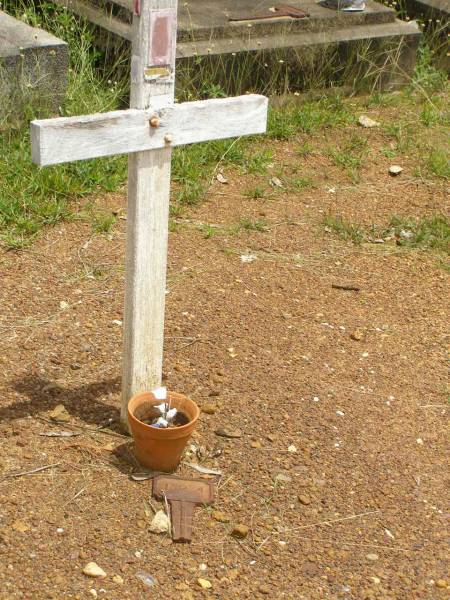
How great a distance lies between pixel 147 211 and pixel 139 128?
28 centimetres

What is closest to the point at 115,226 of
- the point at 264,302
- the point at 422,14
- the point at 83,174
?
the point at 83,174

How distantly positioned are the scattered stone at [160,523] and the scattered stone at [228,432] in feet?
1.54

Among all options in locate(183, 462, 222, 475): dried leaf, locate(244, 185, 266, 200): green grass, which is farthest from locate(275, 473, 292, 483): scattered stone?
locate(244, 185, 266, 200): green grass

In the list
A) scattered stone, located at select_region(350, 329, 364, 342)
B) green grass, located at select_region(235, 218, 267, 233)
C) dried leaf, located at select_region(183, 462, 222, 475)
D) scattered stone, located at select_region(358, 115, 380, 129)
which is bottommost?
green grass, located at select_region(235, 218, 267, 233)

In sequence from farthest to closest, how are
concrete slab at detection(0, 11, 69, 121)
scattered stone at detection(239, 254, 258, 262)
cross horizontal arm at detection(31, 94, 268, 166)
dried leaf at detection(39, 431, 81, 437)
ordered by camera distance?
concrete slab at detection(0, 11, 69, 121) < scattered stone at detection(239, 254, 258, 262) < dried leaf at detection(39, 431, 81, 437) < cross horizontal arm at detection(31, 94, 268, 166)

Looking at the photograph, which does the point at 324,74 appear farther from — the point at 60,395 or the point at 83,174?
the point at 60,395

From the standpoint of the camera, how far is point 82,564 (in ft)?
9.71

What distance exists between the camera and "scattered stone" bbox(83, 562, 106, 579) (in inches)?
115

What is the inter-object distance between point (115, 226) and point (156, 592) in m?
2.39

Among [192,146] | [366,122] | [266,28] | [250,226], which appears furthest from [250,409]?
[266,28]

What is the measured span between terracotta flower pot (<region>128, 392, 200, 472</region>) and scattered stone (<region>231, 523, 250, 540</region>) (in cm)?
32

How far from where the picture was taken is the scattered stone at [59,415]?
3525mm

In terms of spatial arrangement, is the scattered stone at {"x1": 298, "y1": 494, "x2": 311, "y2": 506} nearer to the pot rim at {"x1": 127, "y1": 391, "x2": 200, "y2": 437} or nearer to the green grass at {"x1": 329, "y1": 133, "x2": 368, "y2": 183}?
the pot rim at {"x1": 127, "y1": 391, "x2": 200, "y2": 437}

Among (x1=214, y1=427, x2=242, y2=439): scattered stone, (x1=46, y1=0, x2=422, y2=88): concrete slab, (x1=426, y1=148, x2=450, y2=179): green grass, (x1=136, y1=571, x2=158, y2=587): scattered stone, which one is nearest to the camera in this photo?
(x1=136, y1=571, x2=158, y2=587): scattered stone
